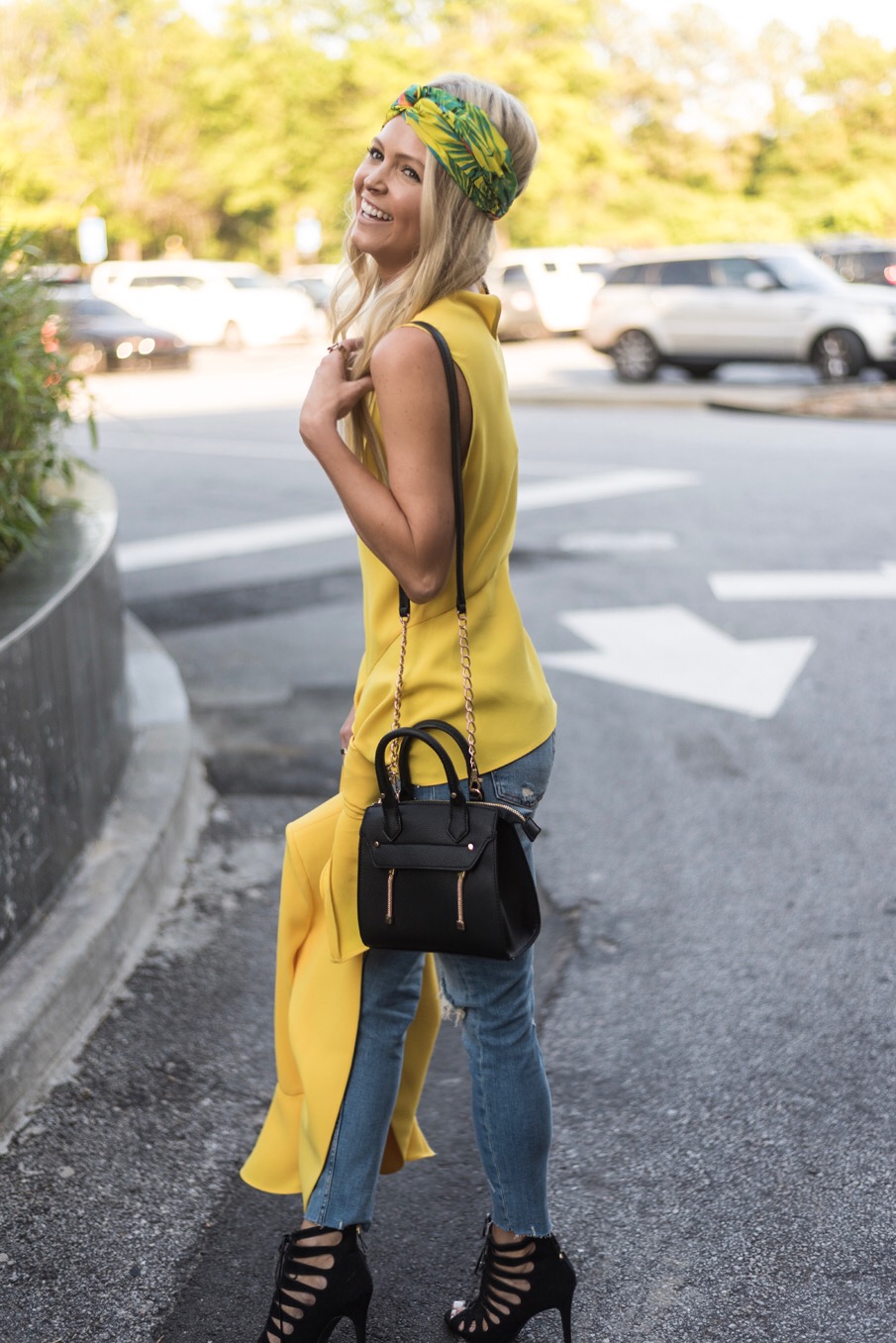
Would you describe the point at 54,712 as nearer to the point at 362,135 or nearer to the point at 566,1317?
the point at 566,1317

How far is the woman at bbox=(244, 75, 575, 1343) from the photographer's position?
1.93 metres

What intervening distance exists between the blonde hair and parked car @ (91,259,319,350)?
2965cm

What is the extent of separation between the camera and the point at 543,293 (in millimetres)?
28891

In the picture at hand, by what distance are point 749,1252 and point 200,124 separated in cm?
5681

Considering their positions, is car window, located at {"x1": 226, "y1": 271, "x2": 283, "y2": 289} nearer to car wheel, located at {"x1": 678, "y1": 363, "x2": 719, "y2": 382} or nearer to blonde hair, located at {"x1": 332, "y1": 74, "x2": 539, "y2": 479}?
car wheel, located at {"x1": 678, "y1": 363, "x2": 719, "y2": 382}

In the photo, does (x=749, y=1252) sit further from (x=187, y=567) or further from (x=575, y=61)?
(x=575, y=61)

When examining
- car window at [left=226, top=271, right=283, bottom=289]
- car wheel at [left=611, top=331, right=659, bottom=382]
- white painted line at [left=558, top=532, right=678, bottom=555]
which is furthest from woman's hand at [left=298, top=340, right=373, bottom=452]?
car window at [left=226, top=271, right=283, bottom=289]

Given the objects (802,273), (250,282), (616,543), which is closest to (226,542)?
(616,543)

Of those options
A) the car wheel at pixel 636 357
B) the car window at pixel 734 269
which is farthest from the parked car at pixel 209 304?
the car window at pixel 734 269

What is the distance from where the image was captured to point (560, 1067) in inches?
122

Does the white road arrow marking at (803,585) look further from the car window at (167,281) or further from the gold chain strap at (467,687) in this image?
the car window at (167,281)

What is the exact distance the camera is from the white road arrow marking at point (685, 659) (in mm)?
5859

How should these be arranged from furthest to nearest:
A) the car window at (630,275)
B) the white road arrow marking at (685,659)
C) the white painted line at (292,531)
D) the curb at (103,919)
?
the car window at (630,275) < the white painted line at (292,531) < the white road arrow marking at (685,659) < the curb at (103,919)

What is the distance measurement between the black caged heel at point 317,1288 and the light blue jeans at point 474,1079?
1.4 inches
